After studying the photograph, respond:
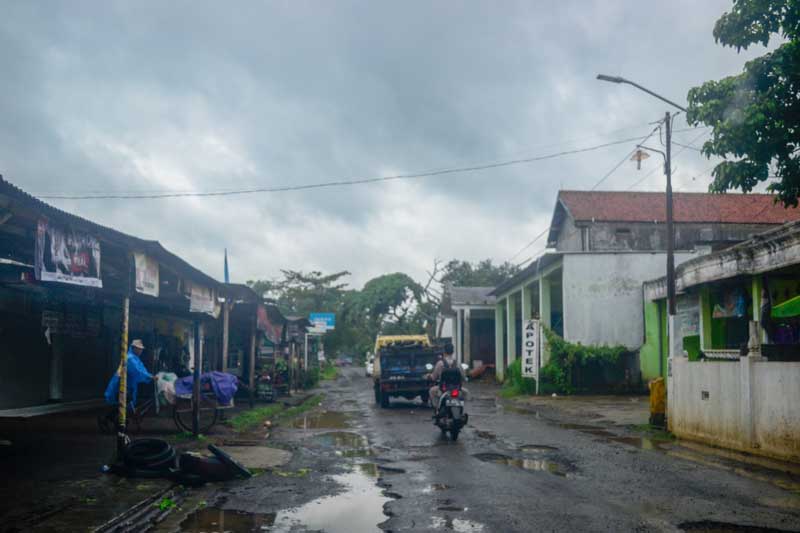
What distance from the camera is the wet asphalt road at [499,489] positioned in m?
6.94

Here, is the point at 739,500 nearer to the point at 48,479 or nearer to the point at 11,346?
the point at 48,479

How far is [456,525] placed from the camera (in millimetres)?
6699

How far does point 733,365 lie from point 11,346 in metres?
14.6

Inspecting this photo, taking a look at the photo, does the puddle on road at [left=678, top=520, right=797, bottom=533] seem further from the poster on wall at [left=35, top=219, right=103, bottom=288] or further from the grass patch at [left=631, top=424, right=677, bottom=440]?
the grass patch at [left=631, top=424, right=677, bottom=440]

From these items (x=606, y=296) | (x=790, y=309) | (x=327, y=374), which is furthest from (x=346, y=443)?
(x=327, y=374)

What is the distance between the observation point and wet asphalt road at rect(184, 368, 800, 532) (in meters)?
6.94

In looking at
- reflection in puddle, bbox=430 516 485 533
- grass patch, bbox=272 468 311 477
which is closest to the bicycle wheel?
grass patch, bbox=272 468 311 477

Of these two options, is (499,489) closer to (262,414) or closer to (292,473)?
(292,473)

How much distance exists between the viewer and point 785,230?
629 inches

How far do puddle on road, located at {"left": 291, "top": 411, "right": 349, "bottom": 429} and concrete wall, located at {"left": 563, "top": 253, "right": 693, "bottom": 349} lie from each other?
11.5 m

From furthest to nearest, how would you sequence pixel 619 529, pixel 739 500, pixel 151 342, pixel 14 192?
1. pixel 151 342
2. pixel 739 500
3. pixel 14 192
4. pixel 619 529

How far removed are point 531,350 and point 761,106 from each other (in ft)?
67.1

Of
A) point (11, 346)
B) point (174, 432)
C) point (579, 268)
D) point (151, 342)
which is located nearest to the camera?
point (174, 432)

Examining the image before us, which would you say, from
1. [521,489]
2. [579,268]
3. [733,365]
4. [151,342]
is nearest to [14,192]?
[521,489]
